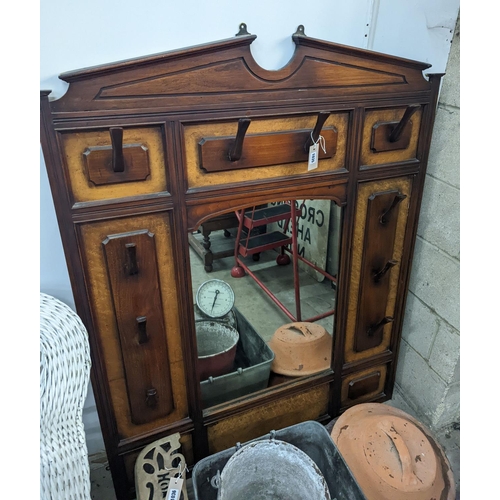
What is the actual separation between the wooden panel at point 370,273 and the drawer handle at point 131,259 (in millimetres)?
769

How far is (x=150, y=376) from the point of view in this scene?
1.37m

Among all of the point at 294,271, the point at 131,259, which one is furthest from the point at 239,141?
the point at 294,271

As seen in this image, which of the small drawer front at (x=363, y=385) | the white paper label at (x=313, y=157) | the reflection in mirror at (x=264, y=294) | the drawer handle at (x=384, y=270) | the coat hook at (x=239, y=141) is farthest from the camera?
the small drawer front at (x=363, y=385)

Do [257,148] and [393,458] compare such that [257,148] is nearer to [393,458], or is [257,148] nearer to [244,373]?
[244,373]

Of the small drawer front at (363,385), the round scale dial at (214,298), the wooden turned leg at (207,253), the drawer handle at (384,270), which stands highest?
the drawer handle at (384,270)

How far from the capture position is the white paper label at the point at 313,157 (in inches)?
48.8

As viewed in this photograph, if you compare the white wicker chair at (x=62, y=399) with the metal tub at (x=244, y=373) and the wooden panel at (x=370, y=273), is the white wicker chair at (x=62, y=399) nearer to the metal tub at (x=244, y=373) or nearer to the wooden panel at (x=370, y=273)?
the metal tub at (x=244, y=373)

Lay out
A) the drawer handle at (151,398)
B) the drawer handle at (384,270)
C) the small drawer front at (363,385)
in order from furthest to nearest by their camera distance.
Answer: the small drawer front at (363,385), the drawer handle at (384,270), the drawer handle at (151,398)

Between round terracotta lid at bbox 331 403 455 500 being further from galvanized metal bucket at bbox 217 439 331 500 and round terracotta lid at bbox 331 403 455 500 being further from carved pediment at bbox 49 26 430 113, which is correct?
carved pediment at bbox 49 26 430 113

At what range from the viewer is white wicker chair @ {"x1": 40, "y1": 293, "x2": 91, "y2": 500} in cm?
113

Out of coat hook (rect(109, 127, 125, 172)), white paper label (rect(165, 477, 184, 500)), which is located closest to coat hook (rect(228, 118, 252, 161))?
coat hook (rect(109, 127, 125, 172))

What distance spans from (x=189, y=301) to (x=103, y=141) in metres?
0.55

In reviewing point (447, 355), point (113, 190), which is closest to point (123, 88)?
point (113, 190)

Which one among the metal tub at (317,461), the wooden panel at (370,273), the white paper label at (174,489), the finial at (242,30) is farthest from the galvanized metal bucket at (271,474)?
the finial at (242,30)
